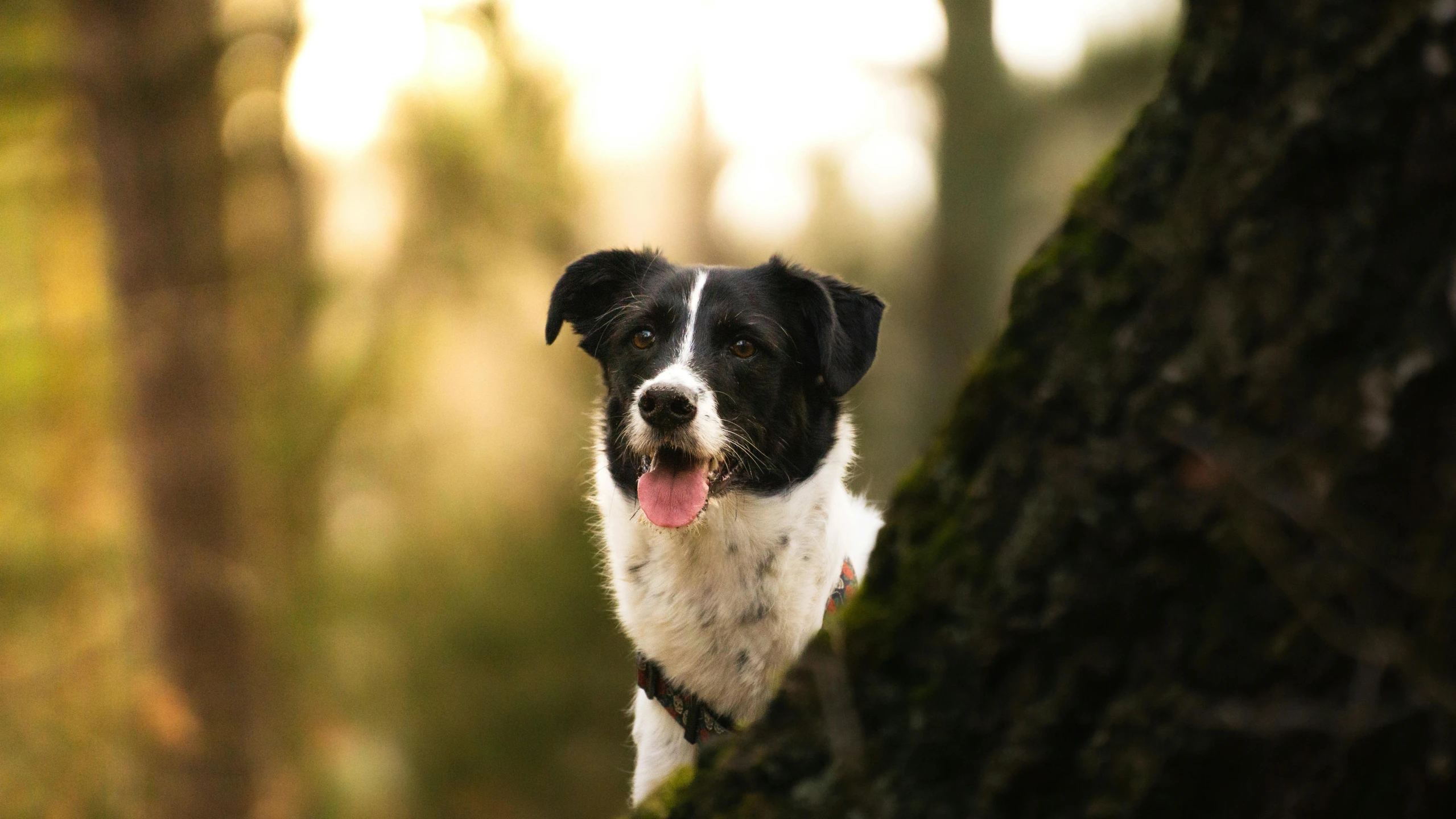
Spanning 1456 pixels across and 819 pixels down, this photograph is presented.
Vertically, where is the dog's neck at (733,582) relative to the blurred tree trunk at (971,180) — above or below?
below

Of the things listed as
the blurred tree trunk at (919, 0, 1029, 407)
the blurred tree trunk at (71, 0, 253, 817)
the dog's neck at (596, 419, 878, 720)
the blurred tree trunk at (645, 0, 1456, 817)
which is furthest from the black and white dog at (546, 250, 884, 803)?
the blurred tree trunk at (919, 0, 1029, 407)

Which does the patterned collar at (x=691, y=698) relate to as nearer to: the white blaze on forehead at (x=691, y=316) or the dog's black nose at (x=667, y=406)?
the dog's black nose at (x=667, y=406)

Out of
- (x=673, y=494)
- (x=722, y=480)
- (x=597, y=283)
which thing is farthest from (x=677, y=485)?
(x=597, y=283)

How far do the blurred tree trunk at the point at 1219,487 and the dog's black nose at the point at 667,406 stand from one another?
81.3 inches

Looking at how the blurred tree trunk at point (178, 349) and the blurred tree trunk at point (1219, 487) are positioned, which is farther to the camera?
the blurred tree trunk at point (178, 349)

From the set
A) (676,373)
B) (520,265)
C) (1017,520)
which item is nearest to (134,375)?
(520,265)

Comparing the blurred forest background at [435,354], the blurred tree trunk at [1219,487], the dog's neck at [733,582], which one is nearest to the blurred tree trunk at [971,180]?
the blurred forest background at [435,354]

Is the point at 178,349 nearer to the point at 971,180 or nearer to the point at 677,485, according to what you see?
the point at 677,485

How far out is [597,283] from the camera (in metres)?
4.52

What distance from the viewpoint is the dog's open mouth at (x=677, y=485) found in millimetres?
3764

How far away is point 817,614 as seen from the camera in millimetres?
3734

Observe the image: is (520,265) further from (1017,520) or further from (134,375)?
(1017,520)

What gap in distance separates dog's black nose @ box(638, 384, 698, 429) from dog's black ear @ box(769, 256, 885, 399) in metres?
0.62

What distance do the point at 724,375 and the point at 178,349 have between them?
4376 millimetres
